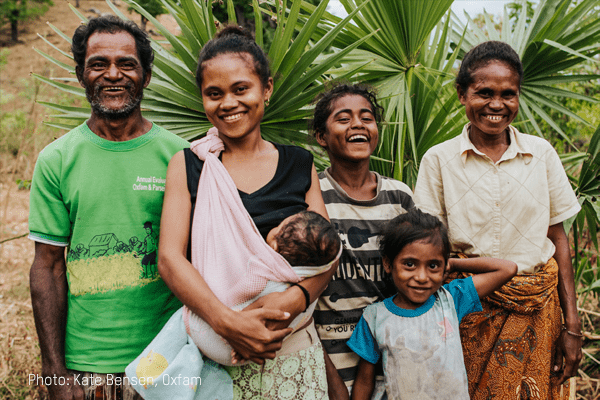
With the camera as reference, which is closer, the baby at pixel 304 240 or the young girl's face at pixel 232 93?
the baby at pixel 304 240

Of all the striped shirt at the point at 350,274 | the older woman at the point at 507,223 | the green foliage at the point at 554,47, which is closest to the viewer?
the striped shirt at the point at 350,274

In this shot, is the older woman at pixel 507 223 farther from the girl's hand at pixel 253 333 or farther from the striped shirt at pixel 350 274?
the girl's hand at pixel 253 333

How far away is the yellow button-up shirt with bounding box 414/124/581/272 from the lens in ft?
7.13

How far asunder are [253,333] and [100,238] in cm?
79

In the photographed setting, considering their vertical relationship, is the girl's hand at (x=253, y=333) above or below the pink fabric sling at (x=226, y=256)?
below

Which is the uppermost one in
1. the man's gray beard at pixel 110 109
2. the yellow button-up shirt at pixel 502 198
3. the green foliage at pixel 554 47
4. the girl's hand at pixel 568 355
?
the green foliage at pixel 554 47

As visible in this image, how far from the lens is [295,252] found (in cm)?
170

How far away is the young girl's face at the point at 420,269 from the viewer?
194 centimetres

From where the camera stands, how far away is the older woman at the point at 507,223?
2172mm

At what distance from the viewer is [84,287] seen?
1.85 meters

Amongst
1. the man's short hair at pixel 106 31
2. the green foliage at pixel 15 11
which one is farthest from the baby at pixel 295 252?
the green foliage at pixel 15 11

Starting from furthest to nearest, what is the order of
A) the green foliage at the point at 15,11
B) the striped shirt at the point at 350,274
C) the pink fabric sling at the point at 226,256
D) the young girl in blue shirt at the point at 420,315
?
the green foliage at the point at 15,11 → the striped shirt at the point at 350,274 → the young girl in blue shirt at the point at 420,315 → the pink fabric sling at the point at 226,256

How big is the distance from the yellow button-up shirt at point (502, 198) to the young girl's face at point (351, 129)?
374mm

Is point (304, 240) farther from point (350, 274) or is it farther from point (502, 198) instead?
point (502, 198)
